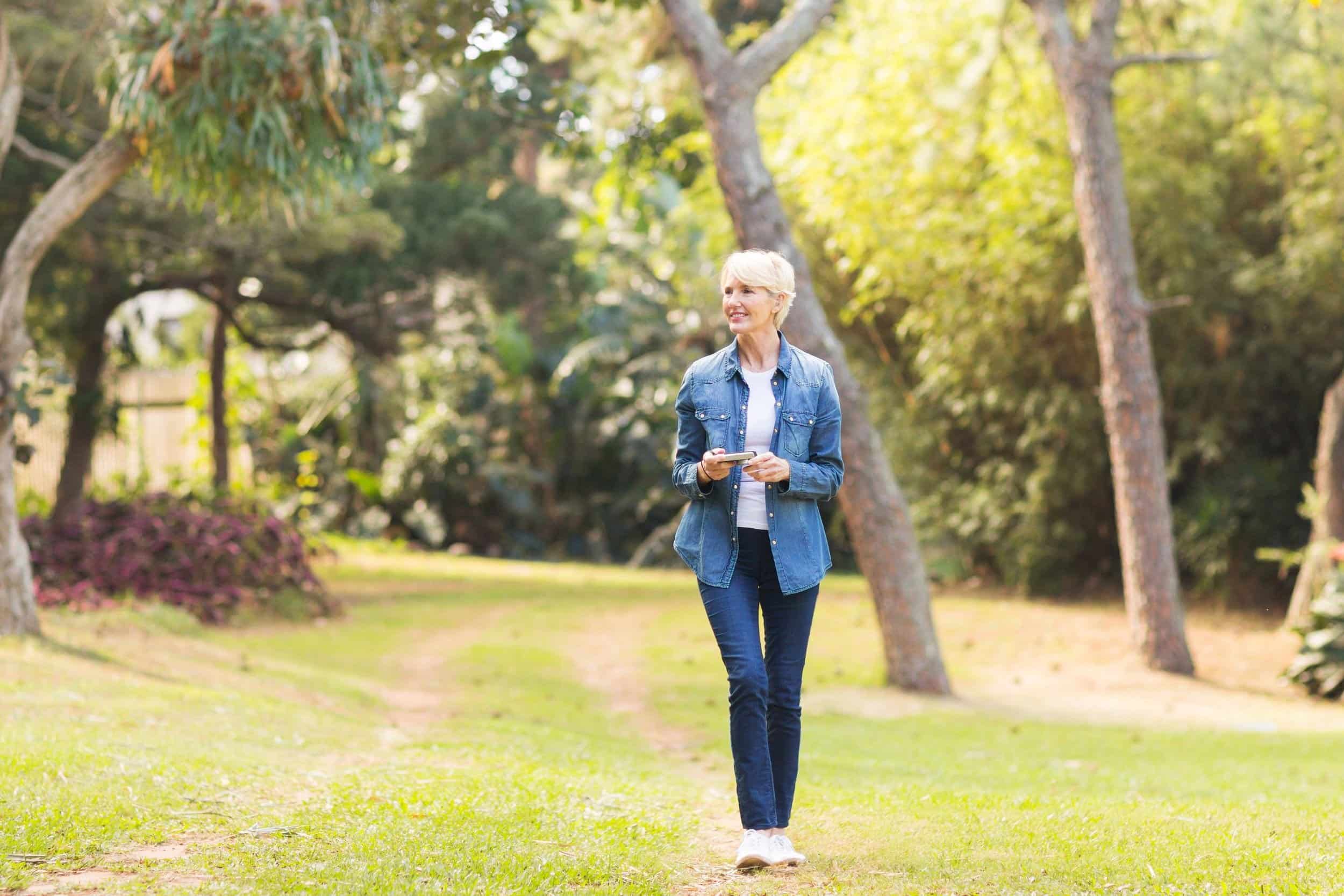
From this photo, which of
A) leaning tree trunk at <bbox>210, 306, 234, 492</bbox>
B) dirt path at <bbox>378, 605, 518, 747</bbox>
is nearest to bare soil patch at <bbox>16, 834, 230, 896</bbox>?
dirt path at <bbox>378, 605, 518, 747</bbox>

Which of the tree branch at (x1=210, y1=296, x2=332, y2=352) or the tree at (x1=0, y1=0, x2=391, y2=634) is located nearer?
the tree at (x1=0, y1=0, x2=391, y2=634)

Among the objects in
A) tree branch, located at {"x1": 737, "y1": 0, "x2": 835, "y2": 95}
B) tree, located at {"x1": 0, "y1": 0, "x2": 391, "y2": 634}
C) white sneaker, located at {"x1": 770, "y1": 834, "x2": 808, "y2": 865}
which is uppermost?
tree branch, located at {"x1": 737, "y1": 0, "x2": 835, "y2": 95}

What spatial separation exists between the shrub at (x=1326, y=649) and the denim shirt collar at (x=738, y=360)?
754cm

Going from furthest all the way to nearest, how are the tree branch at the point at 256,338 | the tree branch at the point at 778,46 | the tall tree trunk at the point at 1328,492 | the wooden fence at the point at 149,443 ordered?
the wooden fence at the point at 149,443
the tree branch at the point at 256,338
the tall tree trunk at the point at 1328,492
the tree branch at the point at 778,46

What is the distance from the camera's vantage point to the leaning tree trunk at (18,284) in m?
9.24

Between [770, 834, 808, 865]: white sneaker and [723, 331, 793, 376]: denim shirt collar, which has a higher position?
[723, 331, 793, 376]: denim shirt collar

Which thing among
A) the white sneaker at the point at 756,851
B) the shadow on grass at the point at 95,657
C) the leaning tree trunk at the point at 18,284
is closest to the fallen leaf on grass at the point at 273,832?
the white sneaker at the point at 756,851

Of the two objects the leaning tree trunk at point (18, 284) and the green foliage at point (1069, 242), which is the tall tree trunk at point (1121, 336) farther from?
the leaning tree trunk at point (18, 284)

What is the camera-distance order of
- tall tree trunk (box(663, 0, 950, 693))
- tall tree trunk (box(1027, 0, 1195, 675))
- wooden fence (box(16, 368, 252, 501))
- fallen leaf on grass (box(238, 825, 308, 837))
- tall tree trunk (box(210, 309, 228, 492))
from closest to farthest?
1. fallen leaf on grass (box(238, 825, 308, 837))
2. tall tree trunk (box(663, 0, 950, 693))
3. tall tree trunk (box(1027, 0, 1195, 675))
4. tall tree trunk (box(210, 309, 228, 492))
5. wooden fence (box(16, 368, 252, 501))

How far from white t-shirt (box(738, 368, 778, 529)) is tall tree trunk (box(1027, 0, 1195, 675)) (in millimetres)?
8284

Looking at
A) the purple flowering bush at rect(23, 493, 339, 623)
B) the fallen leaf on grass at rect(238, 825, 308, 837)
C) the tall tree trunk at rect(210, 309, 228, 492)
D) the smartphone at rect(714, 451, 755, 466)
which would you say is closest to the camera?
the smartphone at rect(714, 451, 755, 466)

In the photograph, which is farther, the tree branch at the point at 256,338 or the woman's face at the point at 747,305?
the tree branch at the point at 256,338

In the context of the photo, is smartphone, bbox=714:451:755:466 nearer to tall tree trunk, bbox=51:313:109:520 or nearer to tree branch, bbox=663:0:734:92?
tree branch, bbox=663:0:734:92

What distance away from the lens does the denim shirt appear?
413cm
